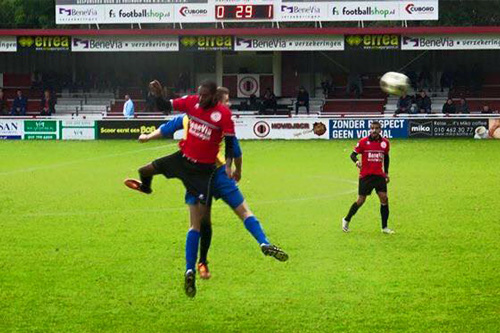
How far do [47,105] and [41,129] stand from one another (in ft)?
19.1

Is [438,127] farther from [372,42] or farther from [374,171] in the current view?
→ [374,171]

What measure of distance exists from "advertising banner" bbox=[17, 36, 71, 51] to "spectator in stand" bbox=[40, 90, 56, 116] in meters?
2.38

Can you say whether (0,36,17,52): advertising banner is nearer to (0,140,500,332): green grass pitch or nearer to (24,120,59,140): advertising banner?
(24,120,59,140): advertising banner

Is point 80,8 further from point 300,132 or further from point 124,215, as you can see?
point 124,215

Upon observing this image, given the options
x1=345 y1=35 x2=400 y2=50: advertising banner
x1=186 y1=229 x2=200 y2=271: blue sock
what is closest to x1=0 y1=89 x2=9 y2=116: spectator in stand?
x1=345 y1=35 x2=400 y2=50: advertising banner

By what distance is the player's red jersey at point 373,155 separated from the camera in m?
18.3

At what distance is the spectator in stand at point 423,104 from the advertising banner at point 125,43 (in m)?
12.6

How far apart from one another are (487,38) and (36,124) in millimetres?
21961

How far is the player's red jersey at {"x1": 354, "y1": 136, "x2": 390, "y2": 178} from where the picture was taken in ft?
60.0

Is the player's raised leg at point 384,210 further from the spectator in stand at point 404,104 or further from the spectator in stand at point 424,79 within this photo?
the spectator in stand at point 424,79

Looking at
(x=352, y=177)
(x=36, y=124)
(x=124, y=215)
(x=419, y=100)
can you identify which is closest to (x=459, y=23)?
(x=419, y=100)

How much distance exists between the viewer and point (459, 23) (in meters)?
63.7

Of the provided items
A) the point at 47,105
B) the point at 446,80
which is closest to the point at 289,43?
the point at 446,80

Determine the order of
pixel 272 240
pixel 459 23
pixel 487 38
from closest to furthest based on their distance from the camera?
pixel 272 240 → pixel 487 38 → pixel 459 23
